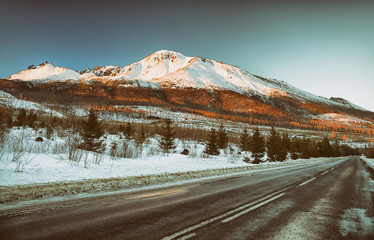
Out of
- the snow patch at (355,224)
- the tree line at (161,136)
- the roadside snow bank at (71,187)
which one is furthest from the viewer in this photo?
the tree line at (161,136)

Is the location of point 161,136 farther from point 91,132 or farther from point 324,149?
point 324,149

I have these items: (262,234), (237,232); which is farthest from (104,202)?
(262,234)

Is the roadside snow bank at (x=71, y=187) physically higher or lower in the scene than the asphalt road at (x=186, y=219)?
lower

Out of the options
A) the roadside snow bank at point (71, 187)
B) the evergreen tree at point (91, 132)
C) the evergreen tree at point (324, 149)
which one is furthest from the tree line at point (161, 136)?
the evergreen tree at point (324, 149)

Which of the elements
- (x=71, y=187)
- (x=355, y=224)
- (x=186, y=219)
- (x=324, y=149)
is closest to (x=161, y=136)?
(x=71, y=187)

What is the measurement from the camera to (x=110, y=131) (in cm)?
5038

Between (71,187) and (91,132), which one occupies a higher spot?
(91,132)

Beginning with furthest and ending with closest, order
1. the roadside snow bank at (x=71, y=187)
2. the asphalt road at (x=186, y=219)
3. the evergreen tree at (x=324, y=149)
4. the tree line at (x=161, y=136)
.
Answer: the evergreen tree at (x=324, y=149) < the tree line at (x=161, y=136) < the roadside snow bank at (x=71, y=187) < the asphalt road at (x=186, y=219)

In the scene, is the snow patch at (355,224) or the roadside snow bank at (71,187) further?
the roadside snow bank at (71,187)

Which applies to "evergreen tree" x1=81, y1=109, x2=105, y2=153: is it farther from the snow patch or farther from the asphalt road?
the snow patch

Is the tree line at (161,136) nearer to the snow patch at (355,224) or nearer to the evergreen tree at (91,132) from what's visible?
the evergreen tree at (91,132)

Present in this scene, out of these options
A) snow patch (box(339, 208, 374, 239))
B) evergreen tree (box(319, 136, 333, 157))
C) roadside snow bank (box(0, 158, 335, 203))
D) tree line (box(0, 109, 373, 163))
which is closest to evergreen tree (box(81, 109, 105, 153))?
tree line (box(0, 109, 373, 163))

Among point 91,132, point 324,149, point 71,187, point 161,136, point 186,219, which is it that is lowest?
point 324,149

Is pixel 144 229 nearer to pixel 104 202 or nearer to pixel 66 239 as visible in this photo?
pixel 66 239
